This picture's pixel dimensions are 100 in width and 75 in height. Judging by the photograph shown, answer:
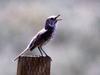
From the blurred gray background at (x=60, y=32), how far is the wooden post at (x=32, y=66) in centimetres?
758

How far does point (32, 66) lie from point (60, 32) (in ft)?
40.8

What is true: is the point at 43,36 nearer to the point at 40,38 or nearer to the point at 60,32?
the point at 40,38

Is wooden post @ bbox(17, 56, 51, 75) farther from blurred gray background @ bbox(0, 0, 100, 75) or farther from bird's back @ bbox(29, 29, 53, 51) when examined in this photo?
blurred gray background @ bbox(0, 0, 100, 75)

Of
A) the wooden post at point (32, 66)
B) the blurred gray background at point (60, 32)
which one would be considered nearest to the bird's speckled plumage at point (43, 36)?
the wooden post at point (32, 66)

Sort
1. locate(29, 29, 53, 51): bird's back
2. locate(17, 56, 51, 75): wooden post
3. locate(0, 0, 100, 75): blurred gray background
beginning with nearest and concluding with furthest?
1. locate(17, 56, 51, 75): wooden post
2. locate(29, 29, 53, 51): bird's back
3. locate(0, 0, 100, 75): blurred gray background

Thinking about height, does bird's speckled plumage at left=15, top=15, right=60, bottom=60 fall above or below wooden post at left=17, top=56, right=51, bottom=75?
above

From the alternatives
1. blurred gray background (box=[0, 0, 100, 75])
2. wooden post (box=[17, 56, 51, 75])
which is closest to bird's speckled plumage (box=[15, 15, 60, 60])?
wooden post (box=[17, 56, 51, 75])

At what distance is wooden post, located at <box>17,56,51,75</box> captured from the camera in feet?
21.8

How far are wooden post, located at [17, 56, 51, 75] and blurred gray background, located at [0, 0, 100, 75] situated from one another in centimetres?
758

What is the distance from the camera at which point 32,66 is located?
21.9 ft

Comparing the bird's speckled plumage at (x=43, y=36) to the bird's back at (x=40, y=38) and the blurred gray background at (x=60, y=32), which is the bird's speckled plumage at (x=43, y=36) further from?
the blurred gray background at (x=60, y=32)

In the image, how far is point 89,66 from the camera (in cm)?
1568

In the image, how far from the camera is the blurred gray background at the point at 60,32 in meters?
15.5

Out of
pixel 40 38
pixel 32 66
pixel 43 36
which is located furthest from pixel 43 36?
pixel 32 66
